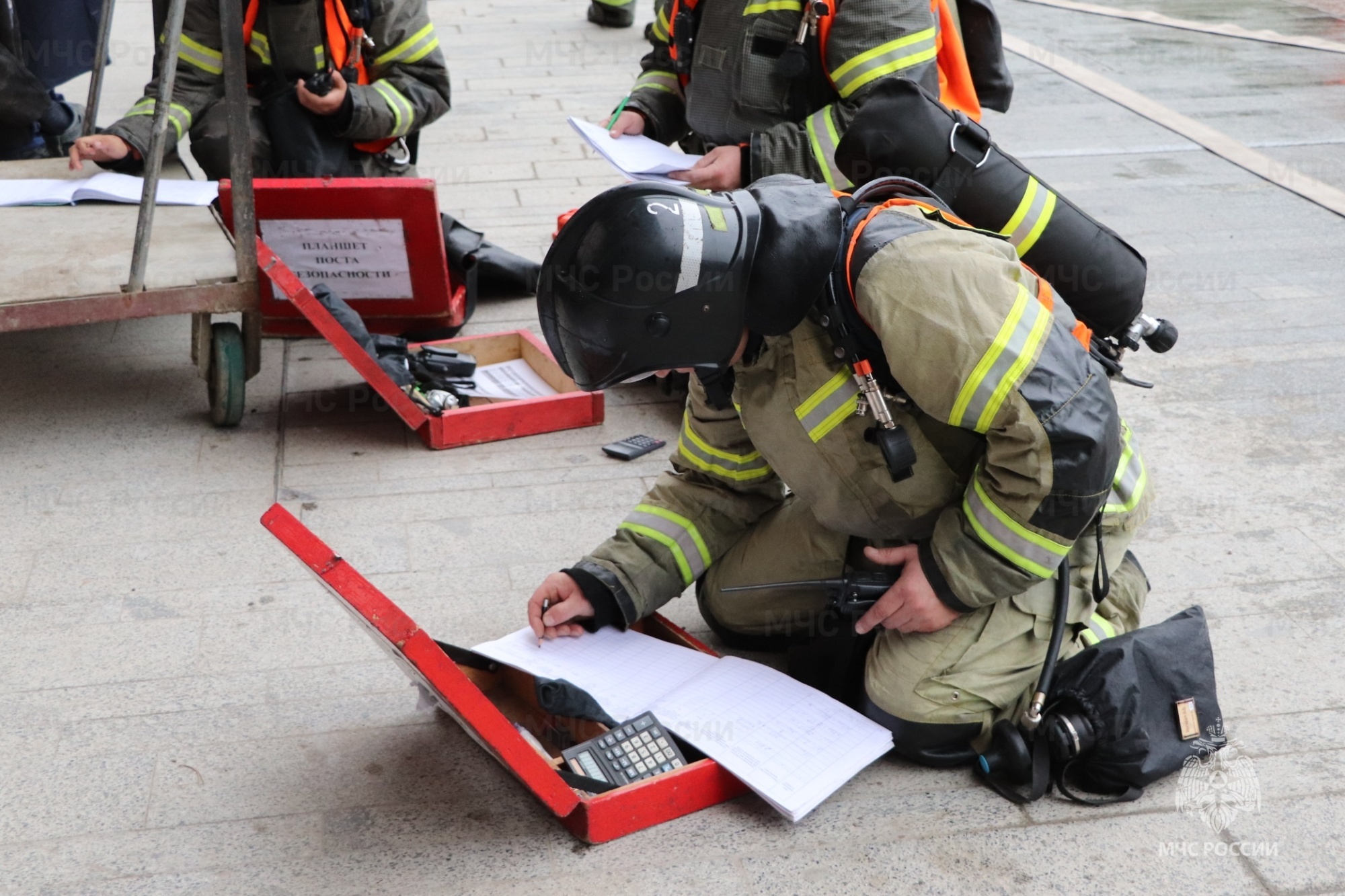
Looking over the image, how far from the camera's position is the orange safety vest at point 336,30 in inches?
165

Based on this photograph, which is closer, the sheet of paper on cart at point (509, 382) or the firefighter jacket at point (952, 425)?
the firefighter jacket at point (952, 425)

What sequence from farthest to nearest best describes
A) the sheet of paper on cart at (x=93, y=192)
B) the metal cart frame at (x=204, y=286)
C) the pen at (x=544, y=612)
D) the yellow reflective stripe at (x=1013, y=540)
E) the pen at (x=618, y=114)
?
the sheet of paper on cart at (x=93, y=192), the pen at (x=618, y=114), the metal cart frame at (x=204, y=286), the pen at (x=544, y=612), the yellow reflective stripe at (x=1013, y=540)

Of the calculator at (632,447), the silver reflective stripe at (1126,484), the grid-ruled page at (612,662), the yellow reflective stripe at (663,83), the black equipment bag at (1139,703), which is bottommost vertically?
the calculator at (632,447)

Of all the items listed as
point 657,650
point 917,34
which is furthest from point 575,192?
point 657,650

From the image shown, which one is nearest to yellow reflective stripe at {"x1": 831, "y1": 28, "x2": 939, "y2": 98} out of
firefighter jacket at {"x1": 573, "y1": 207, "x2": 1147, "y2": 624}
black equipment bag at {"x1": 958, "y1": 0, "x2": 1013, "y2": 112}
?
black equipment bag at {"x1": 958, "y1": 0, "x2": 1013, "y2": 112}

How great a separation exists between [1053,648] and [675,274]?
1.01 meters

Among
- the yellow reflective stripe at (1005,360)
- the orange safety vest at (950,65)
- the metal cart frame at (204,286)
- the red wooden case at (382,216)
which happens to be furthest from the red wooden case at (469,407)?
the yellow reflective stripe at (1005,360)

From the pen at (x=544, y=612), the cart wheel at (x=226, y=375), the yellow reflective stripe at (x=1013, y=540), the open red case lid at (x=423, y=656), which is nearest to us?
the open red case lid at (x=423, y=656)

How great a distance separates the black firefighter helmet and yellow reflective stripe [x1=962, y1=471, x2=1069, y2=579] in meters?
0.46

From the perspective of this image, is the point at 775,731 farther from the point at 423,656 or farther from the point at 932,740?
the point at 423,656

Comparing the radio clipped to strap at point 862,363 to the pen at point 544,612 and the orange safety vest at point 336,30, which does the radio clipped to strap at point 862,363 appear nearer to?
the pen at point 544,612

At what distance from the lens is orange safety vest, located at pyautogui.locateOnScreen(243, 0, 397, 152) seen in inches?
165

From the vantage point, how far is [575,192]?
6.14 m

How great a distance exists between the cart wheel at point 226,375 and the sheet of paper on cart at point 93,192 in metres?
0.71
